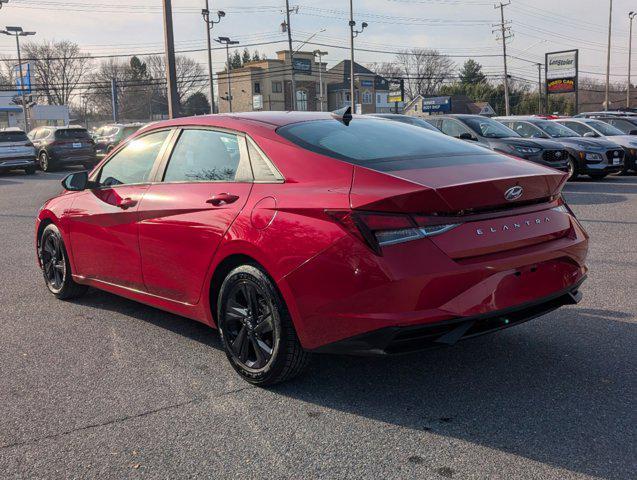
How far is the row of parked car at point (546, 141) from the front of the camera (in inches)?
567

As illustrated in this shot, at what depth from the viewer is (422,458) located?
9.77 feet

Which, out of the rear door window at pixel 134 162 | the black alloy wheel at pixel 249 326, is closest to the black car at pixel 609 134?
the rear door window at pixel 134 162

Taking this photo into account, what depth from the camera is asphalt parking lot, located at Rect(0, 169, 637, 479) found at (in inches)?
117

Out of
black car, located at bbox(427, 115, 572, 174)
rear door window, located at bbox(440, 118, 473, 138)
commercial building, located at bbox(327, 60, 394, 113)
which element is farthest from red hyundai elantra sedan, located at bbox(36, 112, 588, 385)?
commercial building, located at bbox(327, 60, 394, 113)

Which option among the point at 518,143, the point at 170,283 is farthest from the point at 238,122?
the point at 518,143

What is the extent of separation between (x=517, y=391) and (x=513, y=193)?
1.10 metres

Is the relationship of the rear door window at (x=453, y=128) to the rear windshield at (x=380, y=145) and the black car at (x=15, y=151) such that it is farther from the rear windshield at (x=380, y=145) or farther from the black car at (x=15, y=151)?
the black car at (x=15, y=151)

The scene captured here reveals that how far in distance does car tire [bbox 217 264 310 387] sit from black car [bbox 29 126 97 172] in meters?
22.8

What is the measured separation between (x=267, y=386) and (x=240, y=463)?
862 mm

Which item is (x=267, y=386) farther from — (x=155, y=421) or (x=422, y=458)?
(x=422, y=458)

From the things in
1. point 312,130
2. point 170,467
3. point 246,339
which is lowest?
point 170,467

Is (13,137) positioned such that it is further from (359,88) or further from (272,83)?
(359,88)

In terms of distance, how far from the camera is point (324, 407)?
3.58 m

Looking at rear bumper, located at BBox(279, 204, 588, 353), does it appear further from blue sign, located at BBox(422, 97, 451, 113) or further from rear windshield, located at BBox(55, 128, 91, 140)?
blue sign, located at BBox(422, 97, 451, 113)
